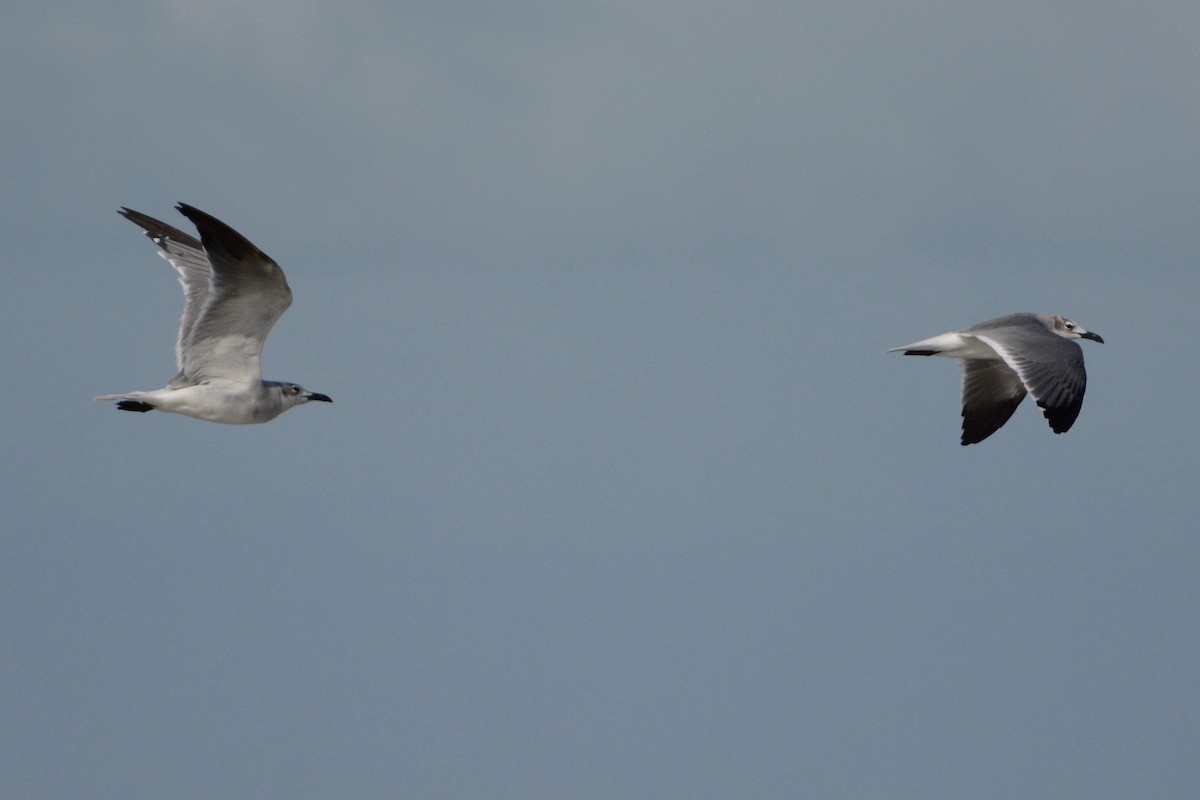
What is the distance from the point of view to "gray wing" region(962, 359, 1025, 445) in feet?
75.6

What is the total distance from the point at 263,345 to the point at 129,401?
1576 mm

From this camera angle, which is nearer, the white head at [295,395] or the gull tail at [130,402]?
the gull tail at [130,402]

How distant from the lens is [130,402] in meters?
18.4

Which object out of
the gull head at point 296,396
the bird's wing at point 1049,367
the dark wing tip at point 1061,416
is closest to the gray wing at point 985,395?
the bird's wing at point 1049,367

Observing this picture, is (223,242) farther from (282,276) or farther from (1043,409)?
(1043,409)

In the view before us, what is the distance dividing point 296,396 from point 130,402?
2039mm

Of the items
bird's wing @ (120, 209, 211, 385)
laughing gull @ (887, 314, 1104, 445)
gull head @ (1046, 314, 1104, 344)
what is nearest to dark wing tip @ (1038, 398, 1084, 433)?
laughing gull @ (887, 314, 1104, 445)

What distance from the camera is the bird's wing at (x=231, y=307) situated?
17.5m

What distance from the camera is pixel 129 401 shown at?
60.3ft

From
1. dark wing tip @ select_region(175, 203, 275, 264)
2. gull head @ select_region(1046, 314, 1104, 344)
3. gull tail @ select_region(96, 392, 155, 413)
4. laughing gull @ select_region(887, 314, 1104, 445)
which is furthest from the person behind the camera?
gull head @ select_region(1046, 314, 1104, 344)

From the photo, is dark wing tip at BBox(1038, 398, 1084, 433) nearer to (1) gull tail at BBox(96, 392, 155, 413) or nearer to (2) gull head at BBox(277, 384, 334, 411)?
(2) gull head at BBox(277, 384, 334, 411)

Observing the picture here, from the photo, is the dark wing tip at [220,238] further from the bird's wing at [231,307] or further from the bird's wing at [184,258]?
the bird's wing at [184,258]

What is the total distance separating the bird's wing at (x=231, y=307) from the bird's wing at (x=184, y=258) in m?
0.40

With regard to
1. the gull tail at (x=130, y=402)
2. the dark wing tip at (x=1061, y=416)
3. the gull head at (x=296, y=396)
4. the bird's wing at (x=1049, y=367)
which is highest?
the bird's wing at (x=1049, y=367)
